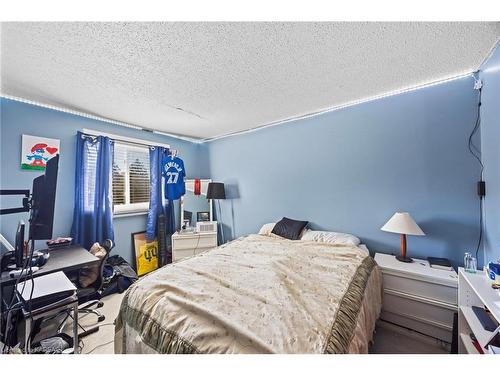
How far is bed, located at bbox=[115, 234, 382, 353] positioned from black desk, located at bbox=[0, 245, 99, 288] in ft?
2.66

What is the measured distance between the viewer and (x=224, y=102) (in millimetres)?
2172

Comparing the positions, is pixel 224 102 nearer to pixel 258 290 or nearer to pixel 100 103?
pixel 100 103

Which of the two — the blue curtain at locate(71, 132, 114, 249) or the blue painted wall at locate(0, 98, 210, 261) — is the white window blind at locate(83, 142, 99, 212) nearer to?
the blue curtain at locate(71, 132, 114, 249)

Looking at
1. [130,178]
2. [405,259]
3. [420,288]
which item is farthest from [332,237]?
[130,178]

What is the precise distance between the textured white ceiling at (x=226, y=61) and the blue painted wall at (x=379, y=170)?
0.29 m

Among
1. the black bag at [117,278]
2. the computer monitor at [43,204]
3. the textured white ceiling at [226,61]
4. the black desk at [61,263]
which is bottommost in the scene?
the black bag at [117,278]

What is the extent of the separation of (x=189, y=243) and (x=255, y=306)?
7.05ft

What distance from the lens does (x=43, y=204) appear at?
110 centimetres

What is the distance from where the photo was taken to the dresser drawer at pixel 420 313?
56.6 inches

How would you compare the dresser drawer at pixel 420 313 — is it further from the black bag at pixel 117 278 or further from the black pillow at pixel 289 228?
the black bag at pixel 117 278

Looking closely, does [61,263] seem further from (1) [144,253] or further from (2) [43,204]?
(1) [144,253]

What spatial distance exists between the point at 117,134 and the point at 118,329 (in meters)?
2.56

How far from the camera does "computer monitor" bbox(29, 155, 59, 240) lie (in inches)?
42.1

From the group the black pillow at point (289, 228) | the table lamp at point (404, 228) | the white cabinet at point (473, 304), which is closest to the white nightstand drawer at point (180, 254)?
the black pillow at point (289, 228)
